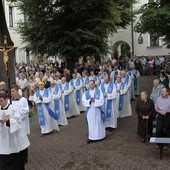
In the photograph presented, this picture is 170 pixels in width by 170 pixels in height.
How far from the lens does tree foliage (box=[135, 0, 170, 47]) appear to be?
13844mm

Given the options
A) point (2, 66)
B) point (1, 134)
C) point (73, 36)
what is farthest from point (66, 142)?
point (73, 36)

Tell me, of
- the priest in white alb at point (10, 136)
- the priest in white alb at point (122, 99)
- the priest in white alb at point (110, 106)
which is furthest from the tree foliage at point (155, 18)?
the priest in white alb at point (10, 136)

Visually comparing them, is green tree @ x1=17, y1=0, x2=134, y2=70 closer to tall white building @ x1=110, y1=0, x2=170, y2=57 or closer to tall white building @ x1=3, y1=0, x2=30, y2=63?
tall white building @ x1=3, y1=0, x2=30, y2=63

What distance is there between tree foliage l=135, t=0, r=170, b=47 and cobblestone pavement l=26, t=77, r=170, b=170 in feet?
12.1

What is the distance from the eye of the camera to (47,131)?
13508mm

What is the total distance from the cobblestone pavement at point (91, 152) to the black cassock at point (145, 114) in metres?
0.38

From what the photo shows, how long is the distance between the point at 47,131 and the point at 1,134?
6161mm

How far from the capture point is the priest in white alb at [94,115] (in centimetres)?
1217

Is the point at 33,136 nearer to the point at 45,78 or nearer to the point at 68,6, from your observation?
the point at 45,78

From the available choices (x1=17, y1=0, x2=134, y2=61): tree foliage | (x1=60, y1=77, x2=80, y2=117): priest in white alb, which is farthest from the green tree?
(x1=60, y1=77, x2=80, y2=117): priest in white alb

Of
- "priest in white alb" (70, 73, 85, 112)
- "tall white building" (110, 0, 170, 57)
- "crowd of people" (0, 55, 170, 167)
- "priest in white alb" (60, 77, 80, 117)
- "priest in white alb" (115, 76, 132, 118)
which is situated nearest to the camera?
"crowd of people" (0, 55, 170, 167)

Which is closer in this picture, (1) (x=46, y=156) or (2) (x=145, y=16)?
(1) (x=46, y=156)

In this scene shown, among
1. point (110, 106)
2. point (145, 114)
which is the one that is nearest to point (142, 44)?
point (110, 106)

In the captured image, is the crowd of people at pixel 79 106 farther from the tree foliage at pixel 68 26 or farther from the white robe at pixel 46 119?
the tree foliage at pixel 68 26
